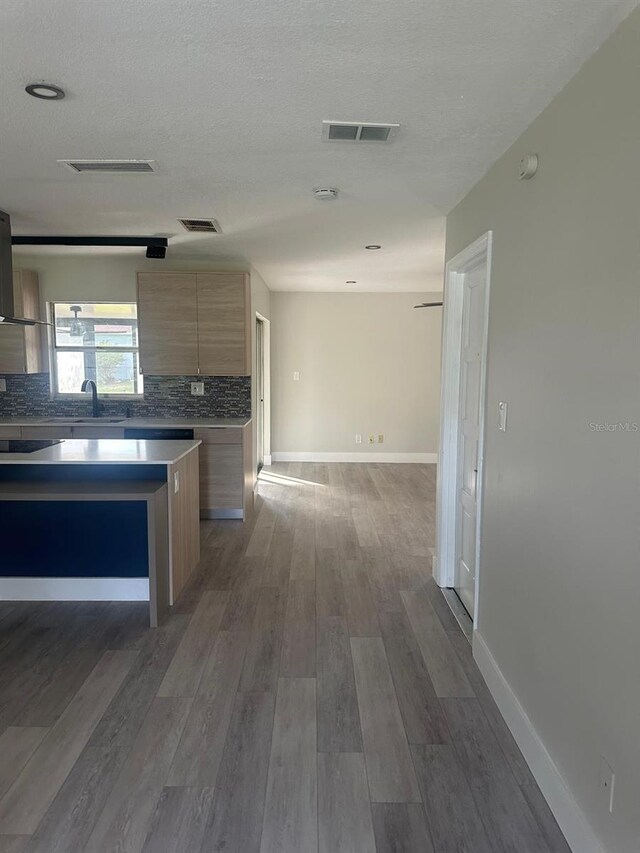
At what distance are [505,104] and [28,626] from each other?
11.2 feet

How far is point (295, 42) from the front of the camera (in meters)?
1.53

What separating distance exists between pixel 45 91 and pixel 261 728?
254 cm

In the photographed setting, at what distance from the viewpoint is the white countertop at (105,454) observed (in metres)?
2.95

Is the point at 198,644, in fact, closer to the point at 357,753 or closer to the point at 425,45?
Answer: the point at 357,753

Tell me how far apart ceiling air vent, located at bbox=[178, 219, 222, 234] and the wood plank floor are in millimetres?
2461

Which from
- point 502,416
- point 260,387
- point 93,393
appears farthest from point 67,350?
point 502,416

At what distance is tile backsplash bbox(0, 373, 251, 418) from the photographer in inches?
208

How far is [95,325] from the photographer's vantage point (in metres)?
5.33

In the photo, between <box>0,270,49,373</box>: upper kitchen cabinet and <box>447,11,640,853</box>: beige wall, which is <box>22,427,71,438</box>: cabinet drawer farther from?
<box>447,11,640,853</box>: beige wall

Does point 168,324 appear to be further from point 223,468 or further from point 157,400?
point 223,468

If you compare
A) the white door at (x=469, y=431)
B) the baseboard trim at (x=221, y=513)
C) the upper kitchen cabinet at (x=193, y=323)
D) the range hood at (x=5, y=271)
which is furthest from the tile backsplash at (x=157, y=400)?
the white door at (x=469, y=431)

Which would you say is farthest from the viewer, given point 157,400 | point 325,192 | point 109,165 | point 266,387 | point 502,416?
point 266,387

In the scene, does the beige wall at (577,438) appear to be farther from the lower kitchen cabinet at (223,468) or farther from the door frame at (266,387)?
the door frame at (266,387)

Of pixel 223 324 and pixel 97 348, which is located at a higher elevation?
pixel 223 324
